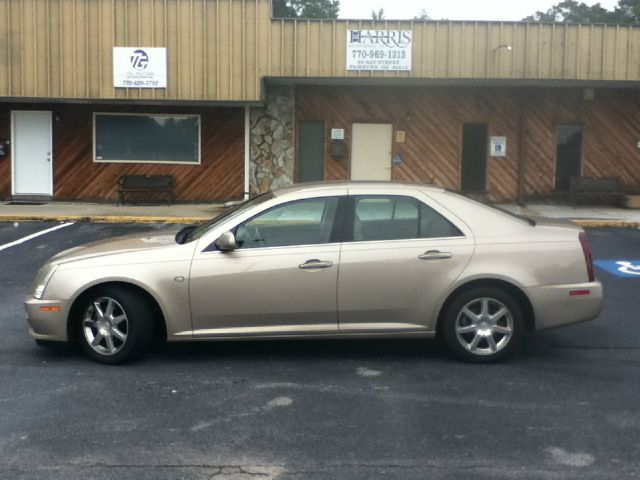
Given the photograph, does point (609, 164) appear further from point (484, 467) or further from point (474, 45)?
point (484, 467)

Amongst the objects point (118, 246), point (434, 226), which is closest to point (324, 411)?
point (434, 226)

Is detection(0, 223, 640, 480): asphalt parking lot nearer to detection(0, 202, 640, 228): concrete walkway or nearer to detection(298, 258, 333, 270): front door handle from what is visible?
detection(298, 258, 333, 270): front door handle

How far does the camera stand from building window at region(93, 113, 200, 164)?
64.7 feet

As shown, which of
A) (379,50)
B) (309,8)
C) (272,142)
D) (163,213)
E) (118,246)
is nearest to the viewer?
(118,246)

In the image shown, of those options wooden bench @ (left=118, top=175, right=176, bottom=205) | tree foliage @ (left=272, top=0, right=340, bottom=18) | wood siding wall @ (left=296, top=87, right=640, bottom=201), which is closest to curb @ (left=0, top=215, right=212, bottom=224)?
wooden bench @ (left=118, top=175, right=176, bottom=205)

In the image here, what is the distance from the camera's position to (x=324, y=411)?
5.55 metres

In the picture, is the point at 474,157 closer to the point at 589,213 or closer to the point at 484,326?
the point at 589,213

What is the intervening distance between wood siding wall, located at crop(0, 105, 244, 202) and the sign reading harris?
10.9ft

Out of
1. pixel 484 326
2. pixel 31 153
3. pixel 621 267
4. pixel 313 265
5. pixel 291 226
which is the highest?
pixel 31 153

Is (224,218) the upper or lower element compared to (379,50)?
lower

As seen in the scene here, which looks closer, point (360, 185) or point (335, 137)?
point (360, 185)

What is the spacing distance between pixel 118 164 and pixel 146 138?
3.02 feet

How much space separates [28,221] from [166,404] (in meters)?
12.0

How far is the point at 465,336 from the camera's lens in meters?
6.68
